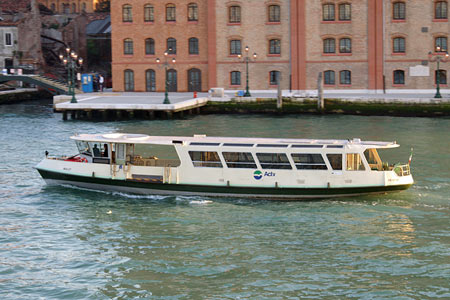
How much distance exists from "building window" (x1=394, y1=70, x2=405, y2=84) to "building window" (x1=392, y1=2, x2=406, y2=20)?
15.4 feet

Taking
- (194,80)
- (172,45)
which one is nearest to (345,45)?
(194,80)

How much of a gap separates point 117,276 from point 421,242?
994cm

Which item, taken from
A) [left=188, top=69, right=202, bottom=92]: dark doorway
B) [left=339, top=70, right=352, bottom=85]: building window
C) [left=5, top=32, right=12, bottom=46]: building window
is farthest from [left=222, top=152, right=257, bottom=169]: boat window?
[left=5, top=32, right=12, bottom=46]: building window

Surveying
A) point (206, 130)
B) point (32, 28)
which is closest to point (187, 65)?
point (206, 130)

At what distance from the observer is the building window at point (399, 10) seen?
245 ft

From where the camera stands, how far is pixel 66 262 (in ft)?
86.0

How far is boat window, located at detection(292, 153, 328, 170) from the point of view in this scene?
1337 inches

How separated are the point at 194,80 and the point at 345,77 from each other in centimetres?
1402

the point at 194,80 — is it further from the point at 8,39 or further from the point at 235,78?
the point at 8,39

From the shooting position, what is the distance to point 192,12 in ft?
259

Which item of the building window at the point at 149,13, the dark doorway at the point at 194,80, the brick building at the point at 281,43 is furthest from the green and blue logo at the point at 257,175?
the building window at the point at 149,13

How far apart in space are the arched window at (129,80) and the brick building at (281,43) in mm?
94

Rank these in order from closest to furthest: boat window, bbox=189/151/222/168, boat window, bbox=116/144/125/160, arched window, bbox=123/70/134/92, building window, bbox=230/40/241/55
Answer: boat window, bbox=189/151/222/168 < boat window, bbox=116/144/125/160 < building window, bbox=230/40/241/55 < arched window, bbox=123/70/134/92

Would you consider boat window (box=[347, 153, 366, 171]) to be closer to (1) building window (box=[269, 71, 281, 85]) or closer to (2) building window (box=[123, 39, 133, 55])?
(1) building window (box=[269, 71, 281, 85])
